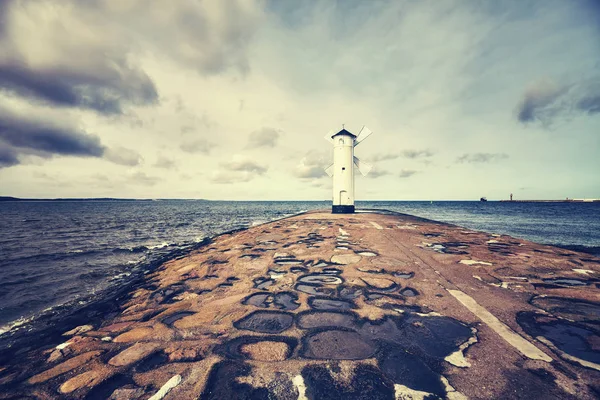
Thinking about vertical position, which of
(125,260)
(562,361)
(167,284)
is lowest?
(125,260)

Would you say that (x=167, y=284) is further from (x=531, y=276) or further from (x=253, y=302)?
(x=531, y=276)

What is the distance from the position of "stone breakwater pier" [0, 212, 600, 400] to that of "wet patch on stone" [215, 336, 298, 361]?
0.02 metres

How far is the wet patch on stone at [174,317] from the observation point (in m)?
3.34

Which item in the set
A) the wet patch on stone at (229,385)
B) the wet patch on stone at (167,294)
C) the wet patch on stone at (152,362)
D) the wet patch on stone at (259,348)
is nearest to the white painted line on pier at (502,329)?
the wet patch on stone at (259,348)

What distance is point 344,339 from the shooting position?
2705mm

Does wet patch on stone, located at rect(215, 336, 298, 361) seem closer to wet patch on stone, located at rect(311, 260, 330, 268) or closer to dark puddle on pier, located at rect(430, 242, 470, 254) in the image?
wet patch on stone, located at rect(311, 260, 330, 268)

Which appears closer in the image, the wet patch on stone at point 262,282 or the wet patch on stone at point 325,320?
the wet patch on stone at point 325,320

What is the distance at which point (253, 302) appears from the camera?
12.3ft

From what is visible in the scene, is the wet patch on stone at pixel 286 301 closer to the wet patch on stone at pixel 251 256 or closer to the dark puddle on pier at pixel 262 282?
the dark puddle on pier at pixel 262 282

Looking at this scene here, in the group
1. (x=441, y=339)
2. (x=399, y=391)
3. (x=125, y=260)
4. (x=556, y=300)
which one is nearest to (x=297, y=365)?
(x=399, y=391)

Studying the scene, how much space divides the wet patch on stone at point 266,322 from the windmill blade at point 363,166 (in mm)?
17211

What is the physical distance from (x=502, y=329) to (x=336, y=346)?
6.19ft

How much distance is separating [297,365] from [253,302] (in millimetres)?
1629

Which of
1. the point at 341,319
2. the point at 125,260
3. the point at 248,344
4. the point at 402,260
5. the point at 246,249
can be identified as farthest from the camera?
the point at 125,260
